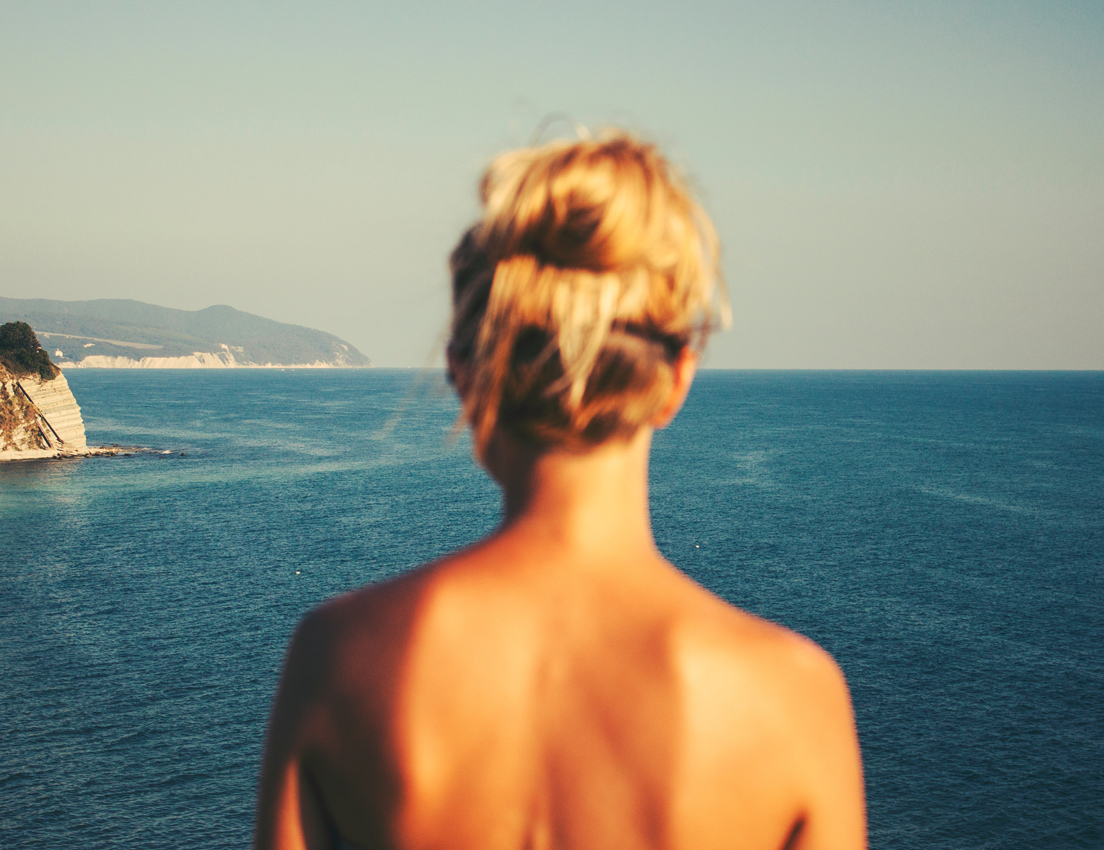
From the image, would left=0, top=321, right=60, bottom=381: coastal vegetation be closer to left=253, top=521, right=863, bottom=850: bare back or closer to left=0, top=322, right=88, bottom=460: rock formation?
left=0, top=322, right=88, bottom=460: rock formation

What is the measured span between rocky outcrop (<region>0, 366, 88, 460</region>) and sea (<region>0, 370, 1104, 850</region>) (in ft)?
11.2

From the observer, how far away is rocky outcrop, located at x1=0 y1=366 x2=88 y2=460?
342 feet

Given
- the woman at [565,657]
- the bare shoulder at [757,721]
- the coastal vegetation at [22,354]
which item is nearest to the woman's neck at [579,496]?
the woman at [565,657]

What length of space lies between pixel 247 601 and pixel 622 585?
2862 inches

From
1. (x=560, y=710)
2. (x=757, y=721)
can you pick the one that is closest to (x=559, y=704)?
(x=560, y=710)

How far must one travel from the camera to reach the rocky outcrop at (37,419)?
342ft

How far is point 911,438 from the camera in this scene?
518ft

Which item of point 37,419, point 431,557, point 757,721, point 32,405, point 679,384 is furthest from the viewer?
point 37,419

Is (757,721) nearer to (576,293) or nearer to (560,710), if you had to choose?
(560,710)

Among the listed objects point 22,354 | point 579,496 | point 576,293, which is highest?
point 576,293

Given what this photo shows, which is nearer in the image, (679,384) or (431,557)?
(679,384)

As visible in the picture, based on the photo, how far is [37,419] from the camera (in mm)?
111500

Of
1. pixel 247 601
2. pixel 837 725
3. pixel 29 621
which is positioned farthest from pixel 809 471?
pixel 837 725

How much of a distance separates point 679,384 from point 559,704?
1.99 ft
